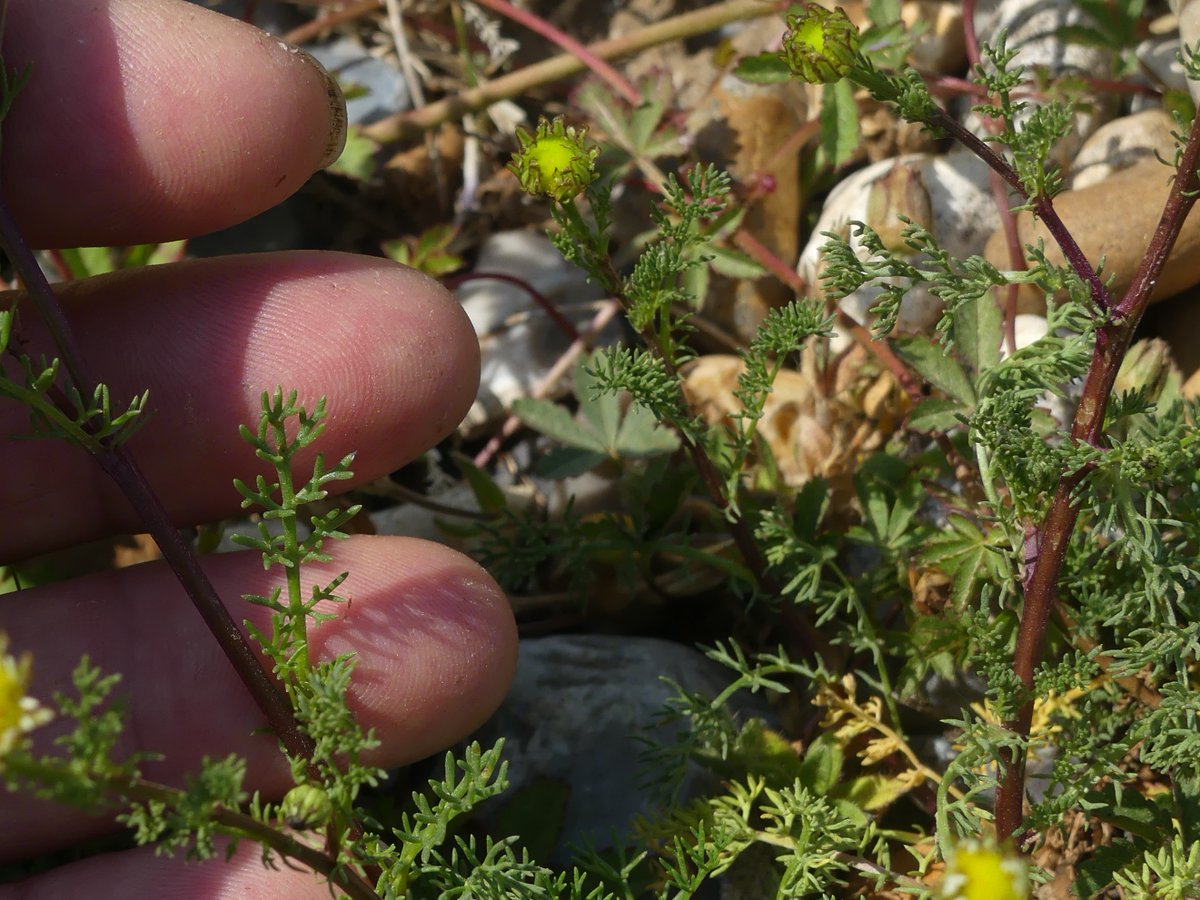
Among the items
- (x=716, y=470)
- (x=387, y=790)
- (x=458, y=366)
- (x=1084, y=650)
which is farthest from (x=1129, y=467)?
(x=387, y=790)

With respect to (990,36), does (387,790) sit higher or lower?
lower

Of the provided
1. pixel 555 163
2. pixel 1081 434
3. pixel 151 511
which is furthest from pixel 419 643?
pixel 1081 434

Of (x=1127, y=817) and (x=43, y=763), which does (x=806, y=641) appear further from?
(x=43, y=763)

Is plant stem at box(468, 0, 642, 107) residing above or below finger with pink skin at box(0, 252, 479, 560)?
above

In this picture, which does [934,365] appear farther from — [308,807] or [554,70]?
[554,70]

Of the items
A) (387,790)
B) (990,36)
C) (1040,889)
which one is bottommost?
(387,790)

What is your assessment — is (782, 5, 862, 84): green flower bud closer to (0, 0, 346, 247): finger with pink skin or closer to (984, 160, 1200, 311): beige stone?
(0, 0, 346, 247): finger with pink skin

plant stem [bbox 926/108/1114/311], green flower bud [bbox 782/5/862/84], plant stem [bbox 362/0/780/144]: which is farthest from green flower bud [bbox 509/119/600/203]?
plant stem [bbox 362/0/780/144]
